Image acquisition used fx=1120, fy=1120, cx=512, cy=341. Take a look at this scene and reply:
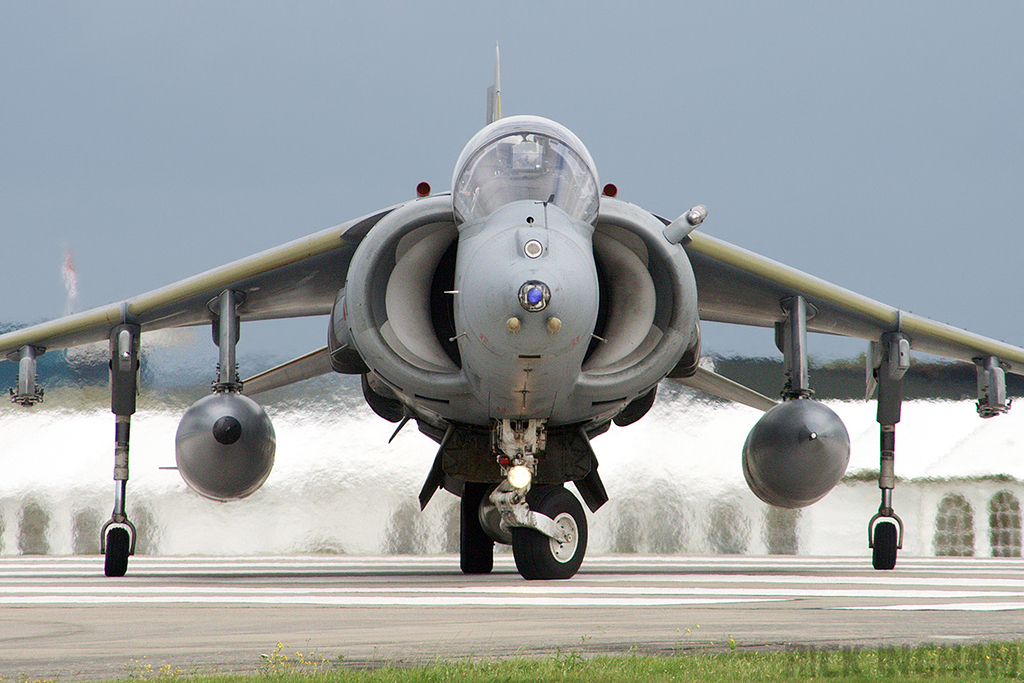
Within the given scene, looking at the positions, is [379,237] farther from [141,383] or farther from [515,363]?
[141,383]

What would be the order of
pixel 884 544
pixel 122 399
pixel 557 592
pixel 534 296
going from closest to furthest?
pixel 557 592
pixel 534 296
pixel 122 399
pixel 884 544

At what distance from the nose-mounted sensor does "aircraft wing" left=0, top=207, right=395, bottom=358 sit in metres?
2.77

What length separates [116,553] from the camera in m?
8.85

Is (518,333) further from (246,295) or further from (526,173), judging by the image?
(246,295)

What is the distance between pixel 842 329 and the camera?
10.6m

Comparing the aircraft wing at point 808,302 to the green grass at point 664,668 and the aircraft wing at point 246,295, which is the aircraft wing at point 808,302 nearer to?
the aircraft wing at point 246,295

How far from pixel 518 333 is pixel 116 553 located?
4615 millimetres

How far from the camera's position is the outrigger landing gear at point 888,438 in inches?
393

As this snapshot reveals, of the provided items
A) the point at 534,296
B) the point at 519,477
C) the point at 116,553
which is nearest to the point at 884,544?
the point at 519,477

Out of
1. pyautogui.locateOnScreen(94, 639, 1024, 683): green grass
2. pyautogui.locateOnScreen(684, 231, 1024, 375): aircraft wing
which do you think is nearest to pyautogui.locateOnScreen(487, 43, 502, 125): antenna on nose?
pyautogui.locateOnScreen(684, 231, 1024, 375): aircraft wing

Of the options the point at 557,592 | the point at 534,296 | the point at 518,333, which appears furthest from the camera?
the point at 518,333

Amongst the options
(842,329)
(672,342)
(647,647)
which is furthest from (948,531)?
(647,647)

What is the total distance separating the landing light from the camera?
6.63m

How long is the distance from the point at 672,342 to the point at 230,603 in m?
3.26
